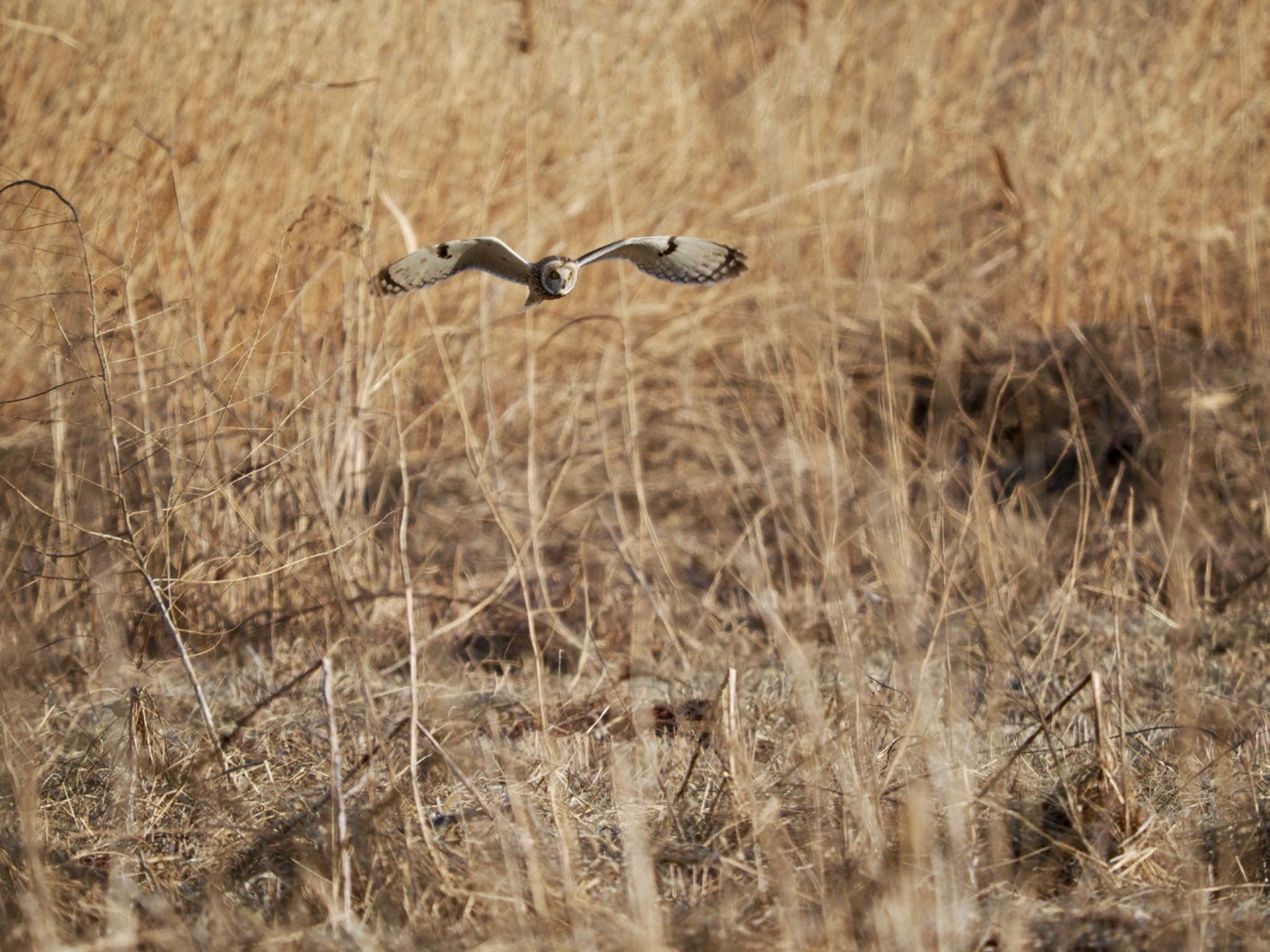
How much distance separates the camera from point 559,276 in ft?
5.06

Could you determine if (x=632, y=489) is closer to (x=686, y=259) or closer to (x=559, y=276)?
(x=686, y=259)

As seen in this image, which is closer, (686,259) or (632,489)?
(686,259)

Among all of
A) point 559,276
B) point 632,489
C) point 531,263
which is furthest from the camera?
point 632,489

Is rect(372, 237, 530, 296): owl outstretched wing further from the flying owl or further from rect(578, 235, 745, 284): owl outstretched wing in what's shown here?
rect(578, 235, 745, 284): owl outstretched wing

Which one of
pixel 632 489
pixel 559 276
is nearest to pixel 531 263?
pixel 559 276

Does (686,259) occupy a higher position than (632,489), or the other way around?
(686,259)

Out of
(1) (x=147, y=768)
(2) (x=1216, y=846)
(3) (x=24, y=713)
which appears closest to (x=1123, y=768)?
(2) (x=1216, y=846)

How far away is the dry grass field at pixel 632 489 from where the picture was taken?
5.08ft

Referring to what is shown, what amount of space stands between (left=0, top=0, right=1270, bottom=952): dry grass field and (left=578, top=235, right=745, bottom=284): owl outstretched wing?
11 centimetres

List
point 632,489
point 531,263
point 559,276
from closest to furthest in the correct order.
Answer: point 559,276
point 531,263
point 632,489

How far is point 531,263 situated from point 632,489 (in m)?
1.69

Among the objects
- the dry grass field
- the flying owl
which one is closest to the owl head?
the flying owl

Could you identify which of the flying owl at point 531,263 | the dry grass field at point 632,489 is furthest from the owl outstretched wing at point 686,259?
the dry grass field at point 632,489

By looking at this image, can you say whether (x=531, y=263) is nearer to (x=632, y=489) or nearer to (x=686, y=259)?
(x=686, y=259)
